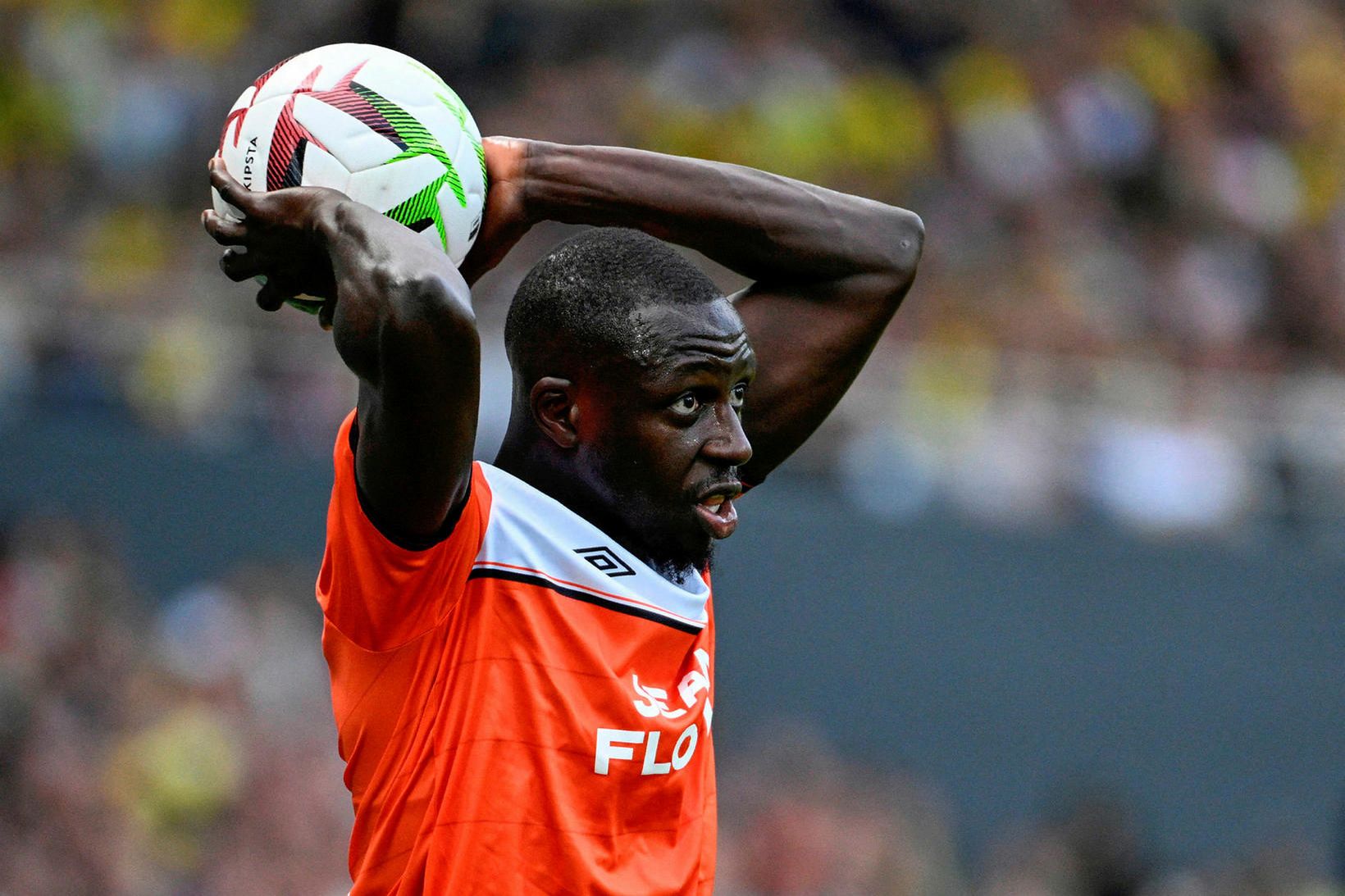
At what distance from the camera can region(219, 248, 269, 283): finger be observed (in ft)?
9.90

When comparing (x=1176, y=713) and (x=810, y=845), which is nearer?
(x=810, y=845)

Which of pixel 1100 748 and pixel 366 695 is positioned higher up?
pixel 366 695

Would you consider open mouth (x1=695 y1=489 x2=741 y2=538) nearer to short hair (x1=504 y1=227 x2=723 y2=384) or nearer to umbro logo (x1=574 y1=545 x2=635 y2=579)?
umbro logo (x1=574 y1=545 x2=635 y2=579)

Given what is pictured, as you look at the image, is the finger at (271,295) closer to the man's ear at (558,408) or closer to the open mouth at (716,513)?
the man's ear at (558,408)

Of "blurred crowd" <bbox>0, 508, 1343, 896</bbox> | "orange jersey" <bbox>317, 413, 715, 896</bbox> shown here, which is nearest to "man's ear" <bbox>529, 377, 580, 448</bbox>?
"orange jersey" <bbox>317, 413, 715, 896</bbox>

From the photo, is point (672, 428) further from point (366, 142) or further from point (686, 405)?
point (366, 142)

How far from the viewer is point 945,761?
991cm

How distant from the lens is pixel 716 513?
10.4 feet

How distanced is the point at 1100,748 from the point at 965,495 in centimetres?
156

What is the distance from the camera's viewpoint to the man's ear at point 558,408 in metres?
3.12

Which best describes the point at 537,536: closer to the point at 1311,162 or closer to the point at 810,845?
the point at 810,845

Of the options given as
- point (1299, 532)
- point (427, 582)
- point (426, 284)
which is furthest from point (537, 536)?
point (1299, 532)

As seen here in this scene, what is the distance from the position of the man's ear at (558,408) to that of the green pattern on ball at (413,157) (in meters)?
0.32

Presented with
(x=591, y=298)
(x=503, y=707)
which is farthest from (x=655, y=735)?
(x=591, y=298)
